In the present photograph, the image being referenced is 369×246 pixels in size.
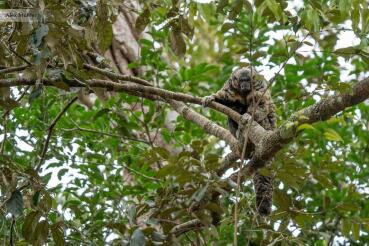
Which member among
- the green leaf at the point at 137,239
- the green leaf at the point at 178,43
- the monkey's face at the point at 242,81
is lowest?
the green leaf at the point at 137,239

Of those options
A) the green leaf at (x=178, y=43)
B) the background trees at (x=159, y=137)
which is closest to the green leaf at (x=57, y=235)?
the background trees at (x=159, y=137)

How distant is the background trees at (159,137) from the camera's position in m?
4.02

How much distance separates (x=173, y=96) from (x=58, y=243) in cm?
166

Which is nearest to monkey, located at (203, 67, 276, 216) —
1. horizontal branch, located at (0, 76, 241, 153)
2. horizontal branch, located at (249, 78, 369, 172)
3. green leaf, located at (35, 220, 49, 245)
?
horizontal branch, located at (0, 76, 241, 153)

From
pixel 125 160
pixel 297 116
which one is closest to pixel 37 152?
pixel 125 160

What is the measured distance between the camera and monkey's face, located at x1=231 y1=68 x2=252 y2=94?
276 inches

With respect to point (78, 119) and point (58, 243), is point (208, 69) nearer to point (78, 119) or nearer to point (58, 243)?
point (78, 119)

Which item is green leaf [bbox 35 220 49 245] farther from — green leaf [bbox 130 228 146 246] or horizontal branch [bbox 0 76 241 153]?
horizontal branch [bbox 0 76 241 153]

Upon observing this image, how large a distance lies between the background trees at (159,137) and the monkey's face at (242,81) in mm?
344

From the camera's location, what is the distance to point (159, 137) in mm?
8453

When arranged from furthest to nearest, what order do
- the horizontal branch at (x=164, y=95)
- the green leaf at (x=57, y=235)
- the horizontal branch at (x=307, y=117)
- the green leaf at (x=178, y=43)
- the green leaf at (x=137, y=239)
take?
the green leaf at (x=178, y=43) → the horizontal branch at (x=164, y=95) → the green leaf at (x=57, y=235) → the horizontal branch at (x=307, y=117) → the green leaf at (x=137, y=239)

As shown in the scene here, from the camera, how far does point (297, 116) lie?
419 cm

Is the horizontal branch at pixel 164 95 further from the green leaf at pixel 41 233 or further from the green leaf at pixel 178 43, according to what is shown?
the green leaf at pixel 41 233

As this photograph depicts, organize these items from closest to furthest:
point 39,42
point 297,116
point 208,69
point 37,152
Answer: point 39,42
point 297,116
point 37,152
point 208,69
